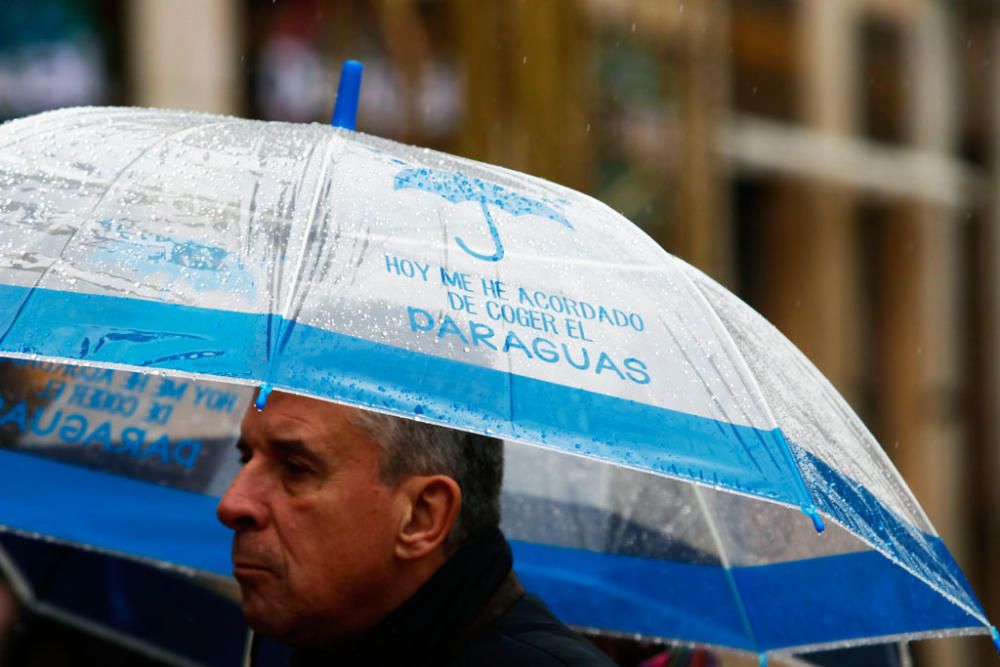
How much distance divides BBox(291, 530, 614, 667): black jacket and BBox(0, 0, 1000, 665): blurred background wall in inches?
229

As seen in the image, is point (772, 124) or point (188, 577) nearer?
point (188, 577)

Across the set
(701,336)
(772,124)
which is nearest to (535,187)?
(701,336)

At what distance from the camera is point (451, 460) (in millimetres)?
3020

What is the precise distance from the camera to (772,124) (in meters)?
16.8

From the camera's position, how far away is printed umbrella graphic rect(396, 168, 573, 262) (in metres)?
2.85

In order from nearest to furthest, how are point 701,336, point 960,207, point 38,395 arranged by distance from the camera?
point 701,336
point 38,395
point 960,207

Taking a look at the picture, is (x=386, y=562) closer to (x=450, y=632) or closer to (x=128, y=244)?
(x=450, y=632)

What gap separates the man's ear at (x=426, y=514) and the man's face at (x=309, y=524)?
4 cm

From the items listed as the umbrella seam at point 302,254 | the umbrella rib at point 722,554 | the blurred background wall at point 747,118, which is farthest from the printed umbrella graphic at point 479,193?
the blurred background wall at point 747,118

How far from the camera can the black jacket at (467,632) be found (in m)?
2.87

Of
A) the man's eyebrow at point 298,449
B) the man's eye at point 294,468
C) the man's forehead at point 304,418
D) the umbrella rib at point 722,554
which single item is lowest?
the umbrella rib at point 722,554

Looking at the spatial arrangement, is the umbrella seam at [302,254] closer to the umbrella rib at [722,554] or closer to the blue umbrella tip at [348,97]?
the blue umbrella tip at [348,97]

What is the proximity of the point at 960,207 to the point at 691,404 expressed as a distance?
18081 mm

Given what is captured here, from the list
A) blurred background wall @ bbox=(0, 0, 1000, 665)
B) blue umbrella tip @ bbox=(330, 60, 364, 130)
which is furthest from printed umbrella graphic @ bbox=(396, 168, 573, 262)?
blurred background wall @ bbox=(0, 0, 1000, 665)
